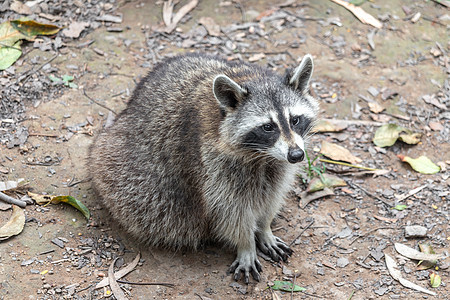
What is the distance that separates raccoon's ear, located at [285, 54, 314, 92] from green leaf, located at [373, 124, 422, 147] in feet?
7.51

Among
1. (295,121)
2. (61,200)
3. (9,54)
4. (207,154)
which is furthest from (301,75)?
(9,54)

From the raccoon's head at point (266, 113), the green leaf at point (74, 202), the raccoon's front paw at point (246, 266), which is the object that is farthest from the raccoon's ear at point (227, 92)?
the green leaf at point (74, 202)

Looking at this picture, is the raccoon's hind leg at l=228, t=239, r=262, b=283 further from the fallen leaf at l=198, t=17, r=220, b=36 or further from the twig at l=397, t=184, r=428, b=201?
the fallen leaf at l=198, t=17, r=220, b=36

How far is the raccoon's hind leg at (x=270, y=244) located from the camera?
5527 mm

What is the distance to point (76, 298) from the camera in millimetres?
4852

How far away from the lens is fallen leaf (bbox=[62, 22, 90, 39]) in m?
7.58

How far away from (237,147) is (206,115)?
446mm

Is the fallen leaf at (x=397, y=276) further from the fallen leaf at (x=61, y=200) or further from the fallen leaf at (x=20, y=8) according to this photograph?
the fallen leaf at (x=20, y=8)

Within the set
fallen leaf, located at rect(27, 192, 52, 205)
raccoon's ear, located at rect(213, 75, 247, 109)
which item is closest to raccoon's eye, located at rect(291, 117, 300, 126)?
raccoon's ear, located at rect(213, 75, 247, 109)

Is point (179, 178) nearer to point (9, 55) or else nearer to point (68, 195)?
point (68, 195)

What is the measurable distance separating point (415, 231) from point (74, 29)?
5309 mm

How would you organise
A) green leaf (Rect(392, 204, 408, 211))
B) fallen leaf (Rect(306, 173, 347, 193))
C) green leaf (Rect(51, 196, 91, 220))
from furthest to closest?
1. fallen leaf (Rect(306, 173, 347, 193))
2. green leaf (Rect(392, 204, 408, 211))
3. green leaf (Rect(51, 196, 91, 220))

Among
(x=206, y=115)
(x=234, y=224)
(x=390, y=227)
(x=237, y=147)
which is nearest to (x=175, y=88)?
(x=206, y=115)

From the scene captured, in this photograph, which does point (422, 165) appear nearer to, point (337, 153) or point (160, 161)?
point (337, 153)
